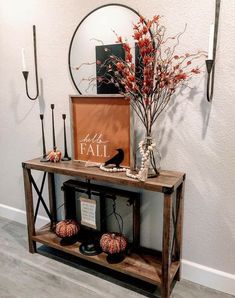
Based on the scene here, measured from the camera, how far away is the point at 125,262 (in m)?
1.65

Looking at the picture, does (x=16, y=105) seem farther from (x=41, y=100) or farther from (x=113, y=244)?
(x=113, y=244)

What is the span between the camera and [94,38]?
1686 millimetres

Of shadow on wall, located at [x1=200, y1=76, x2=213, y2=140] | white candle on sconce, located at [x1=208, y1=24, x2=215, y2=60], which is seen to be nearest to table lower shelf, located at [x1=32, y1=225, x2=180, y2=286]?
shadow on wall, located at [x1=200, y1=76, x2=213, y2=140]

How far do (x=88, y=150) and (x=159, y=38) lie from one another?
30.6 inches

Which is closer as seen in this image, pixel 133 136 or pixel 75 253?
pixel 133 136

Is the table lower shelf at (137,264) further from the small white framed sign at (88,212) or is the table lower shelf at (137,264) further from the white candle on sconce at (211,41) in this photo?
the white candle on sconce at (211,41)

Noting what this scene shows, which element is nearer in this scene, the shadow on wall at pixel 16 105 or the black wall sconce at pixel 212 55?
the black wall sconce at pixel 212 55

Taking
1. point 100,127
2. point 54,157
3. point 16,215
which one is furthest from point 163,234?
point 16,215

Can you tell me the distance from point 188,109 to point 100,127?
530mm

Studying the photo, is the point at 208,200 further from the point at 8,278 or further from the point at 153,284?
the point at 8,278

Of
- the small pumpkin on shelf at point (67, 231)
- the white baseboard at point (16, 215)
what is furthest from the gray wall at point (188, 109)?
the white baseboard at point (16, 215)

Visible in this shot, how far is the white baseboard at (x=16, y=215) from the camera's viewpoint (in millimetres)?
2260

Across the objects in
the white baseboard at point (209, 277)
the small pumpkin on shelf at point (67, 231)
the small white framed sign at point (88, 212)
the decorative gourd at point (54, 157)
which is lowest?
the white baseboard at point (209, 277)

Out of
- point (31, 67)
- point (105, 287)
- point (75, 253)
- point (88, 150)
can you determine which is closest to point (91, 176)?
point (88, 150)
